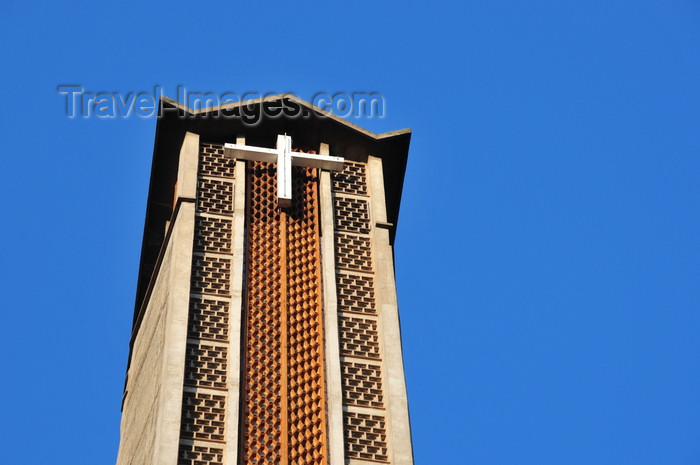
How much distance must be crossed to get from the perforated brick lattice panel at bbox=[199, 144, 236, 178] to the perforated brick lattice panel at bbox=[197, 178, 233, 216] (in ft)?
0.74

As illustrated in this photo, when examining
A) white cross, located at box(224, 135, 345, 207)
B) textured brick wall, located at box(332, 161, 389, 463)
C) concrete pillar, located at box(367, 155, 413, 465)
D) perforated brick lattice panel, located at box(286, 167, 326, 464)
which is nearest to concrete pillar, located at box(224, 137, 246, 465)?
white cross, located at box(224, 135, 345, 207)

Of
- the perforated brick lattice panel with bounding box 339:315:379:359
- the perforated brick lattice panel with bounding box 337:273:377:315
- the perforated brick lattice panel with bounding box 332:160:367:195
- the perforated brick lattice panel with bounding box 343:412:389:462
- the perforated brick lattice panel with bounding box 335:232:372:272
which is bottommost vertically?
the perforated brick lattice panel with bounding box 343:412:389:462

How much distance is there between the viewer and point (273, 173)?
88.8 feet

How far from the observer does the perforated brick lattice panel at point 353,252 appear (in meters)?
26.0

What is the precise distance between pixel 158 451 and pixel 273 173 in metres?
6.70

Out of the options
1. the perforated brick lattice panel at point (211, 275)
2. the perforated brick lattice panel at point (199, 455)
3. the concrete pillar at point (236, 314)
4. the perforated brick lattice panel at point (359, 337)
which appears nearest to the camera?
the perforated brick lattice panel at point (199, 455)

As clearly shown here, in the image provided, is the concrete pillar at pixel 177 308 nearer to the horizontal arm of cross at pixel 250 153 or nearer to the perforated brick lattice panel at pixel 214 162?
the perforated brick lattice panel at pixel 214 162

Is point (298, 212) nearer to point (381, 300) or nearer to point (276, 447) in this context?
point (381, 300)

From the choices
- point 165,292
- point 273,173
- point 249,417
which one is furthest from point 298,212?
point 249,417

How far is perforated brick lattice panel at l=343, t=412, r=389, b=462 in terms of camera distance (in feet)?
76.4

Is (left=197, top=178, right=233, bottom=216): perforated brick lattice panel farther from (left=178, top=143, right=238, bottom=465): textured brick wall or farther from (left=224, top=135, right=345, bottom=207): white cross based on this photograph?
(left=224, top=135, right=345, bottom=207): white cross

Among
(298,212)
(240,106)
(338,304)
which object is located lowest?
(338,304)

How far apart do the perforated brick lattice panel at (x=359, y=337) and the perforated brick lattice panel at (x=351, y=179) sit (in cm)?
310

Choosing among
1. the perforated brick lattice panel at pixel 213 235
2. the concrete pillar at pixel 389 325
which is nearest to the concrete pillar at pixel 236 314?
the perforated brick lattice panel at pixel 213 235
